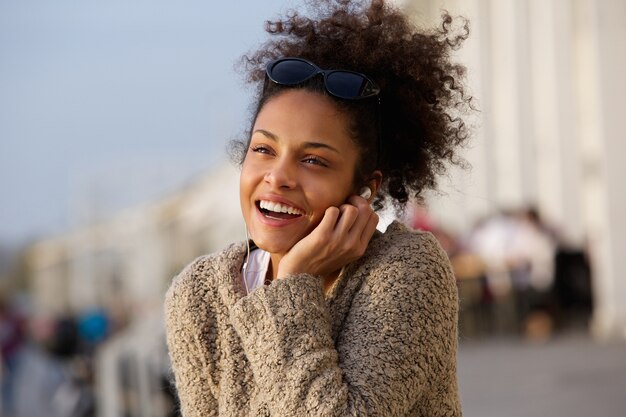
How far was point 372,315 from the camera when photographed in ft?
9.04

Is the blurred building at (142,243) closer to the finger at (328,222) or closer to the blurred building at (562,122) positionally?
the blurred building at (562,122)

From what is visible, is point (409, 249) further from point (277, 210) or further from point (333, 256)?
point (277, 210)

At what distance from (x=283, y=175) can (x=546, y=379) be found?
959 cm

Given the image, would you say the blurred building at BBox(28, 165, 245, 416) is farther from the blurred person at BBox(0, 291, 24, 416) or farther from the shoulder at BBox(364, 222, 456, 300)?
the shoulder at BBox(364, 222, 456, 300)

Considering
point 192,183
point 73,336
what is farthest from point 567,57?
point 192,183

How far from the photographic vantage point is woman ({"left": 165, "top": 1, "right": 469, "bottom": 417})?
269cm

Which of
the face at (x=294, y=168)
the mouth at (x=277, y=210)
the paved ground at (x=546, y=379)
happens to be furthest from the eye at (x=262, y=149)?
the paved ground at (x=546, y=379)

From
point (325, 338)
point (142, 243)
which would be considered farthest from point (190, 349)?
point (142, 243)

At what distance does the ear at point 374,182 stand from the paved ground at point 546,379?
6.76 metres

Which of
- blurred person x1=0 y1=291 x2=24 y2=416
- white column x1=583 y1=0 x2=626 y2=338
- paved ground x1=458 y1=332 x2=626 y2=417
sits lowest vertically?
blurred person x1=0 y1=291 x2=24 y2=416

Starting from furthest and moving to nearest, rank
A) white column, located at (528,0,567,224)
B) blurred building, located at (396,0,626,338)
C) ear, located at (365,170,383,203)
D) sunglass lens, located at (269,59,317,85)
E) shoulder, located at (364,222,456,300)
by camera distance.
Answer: white column, located at (528,0,567,224) → blurred building, located at (396,0,626,338) → ear, located at (365,170,383,203) → sunglass lens, located at (269,59,317,85) → shoulder, located at (364,222,456,300)

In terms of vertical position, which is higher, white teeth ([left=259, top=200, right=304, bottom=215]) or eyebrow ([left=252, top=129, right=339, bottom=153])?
eyebrow ([left=252, top=129, right=339, bottom=153])

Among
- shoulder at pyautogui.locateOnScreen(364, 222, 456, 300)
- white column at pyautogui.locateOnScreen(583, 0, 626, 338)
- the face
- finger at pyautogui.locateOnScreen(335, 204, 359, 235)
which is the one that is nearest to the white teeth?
the face

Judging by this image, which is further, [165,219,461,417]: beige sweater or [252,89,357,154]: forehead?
[252,89,357,154]: forehead
